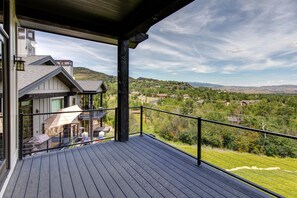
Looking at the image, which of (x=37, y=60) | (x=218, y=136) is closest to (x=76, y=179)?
(x=37, y=60)

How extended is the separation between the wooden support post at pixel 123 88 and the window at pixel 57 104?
494cm

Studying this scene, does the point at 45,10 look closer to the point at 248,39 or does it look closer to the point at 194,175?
the point at 194,175

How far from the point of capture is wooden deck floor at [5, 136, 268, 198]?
211 cm

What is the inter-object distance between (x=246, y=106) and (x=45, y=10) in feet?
46.9

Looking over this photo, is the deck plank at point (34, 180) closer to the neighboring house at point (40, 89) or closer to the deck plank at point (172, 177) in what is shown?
the deck plank at point (172, 177)

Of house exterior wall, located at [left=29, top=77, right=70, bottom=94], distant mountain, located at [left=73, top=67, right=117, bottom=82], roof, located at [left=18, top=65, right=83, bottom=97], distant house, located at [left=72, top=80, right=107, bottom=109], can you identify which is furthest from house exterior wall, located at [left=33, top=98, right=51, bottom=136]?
distant mountain, located at [left=73, top=67, right=117, bottom=82]

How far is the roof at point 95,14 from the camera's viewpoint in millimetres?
2600

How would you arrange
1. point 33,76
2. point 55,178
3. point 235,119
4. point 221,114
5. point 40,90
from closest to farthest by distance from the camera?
Answer: point 55,178, point 33,76, point 40,90, point 235,119, point 221,114

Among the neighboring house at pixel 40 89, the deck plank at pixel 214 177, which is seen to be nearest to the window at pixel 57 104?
the neighboring house at pixel 40 89

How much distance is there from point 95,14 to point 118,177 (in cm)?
287

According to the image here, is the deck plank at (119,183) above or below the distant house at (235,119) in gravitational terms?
above

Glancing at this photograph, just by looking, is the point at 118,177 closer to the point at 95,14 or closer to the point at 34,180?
the point at 34,180

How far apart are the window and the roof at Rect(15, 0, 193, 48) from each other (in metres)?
4.87

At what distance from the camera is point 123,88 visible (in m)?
4.12
